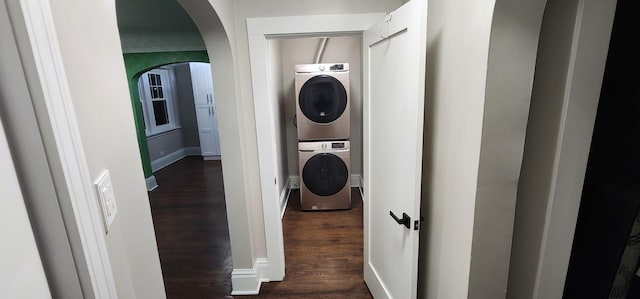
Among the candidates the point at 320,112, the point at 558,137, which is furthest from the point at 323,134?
the point at 558,137

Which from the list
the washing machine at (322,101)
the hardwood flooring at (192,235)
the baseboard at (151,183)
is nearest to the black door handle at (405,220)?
the hardwood flooring at (192,235)

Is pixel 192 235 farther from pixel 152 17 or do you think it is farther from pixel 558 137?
pixel 558 137

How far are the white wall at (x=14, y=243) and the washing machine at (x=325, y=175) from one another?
2.75 meters

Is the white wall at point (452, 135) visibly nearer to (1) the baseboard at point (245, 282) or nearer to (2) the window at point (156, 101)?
(1) the baseboard at point (245, 282)

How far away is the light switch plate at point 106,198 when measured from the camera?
0.65 meters

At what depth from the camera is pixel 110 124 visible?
72 cm

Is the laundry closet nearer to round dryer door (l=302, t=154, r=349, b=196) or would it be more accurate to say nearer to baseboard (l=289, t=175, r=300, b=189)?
round dryer door (l=302, t=154, r=349, b=196)

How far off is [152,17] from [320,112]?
6.38 feet

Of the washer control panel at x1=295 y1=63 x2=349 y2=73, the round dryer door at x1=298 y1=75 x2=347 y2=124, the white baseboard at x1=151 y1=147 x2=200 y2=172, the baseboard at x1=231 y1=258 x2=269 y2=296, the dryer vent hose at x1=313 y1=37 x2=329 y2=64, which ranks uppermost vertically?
the dryer vent hose at x1=313 y1=37 x2=329 y2=64

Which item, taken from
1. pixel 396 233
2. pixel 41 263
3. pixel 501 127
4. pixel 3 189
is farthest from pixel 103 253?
pixel 396 233

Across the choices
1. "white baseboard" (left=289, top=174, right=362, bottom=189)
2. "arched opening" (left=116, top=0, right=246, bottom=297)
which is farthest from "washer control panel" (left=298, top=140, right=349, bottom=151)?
"arched opening" (left=116, top=0, right=246, bottom=297)

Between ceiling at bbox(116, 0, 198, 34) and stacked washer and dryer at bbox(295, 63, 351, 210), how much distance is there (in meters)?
1.28

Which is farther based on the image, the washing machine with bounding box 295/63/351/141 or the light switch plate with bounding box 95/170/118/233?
the washing machine with bounding box 295/63/351/141

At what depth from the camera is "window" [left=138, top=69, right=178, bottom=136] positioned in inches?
211
